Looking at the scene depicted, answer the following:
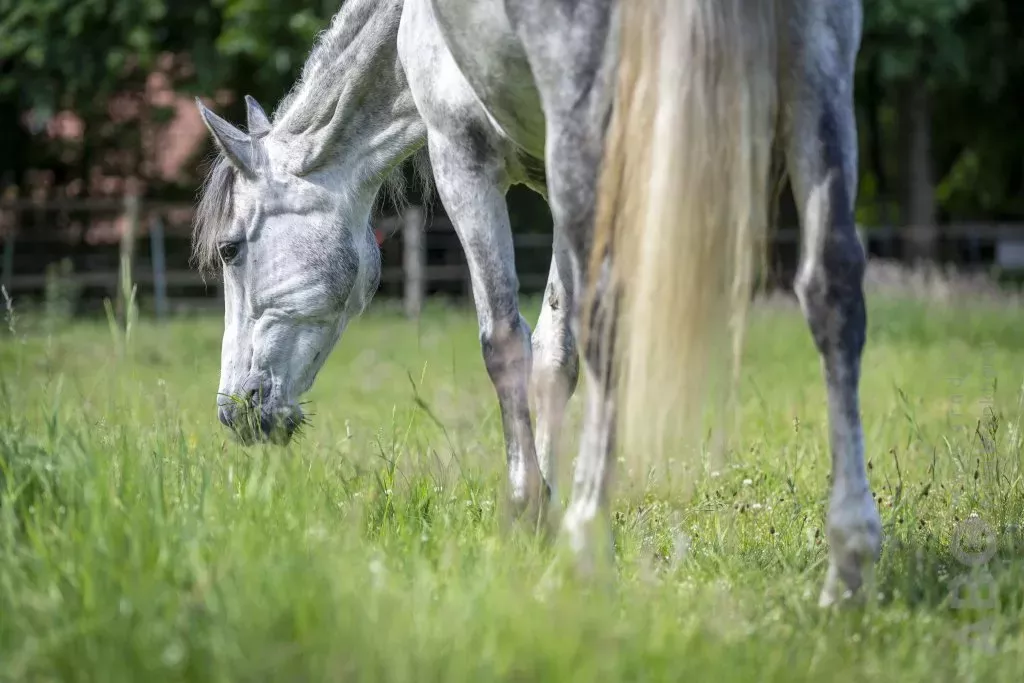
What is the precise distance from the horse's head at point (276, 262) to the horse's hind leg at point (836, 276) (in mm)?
2073

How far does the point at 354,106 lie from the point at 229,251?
27.6 inches

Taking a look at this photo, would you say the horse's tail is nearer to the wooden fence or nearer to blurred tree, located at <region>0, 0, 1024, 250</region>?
blurred tree, located at <region>0, 0, 1024, 250</region>

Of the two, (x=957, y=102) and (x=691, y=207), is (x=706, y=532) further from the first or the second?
(x=957, y=102)

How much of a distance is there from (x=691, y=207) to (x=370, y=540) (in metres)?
1.26

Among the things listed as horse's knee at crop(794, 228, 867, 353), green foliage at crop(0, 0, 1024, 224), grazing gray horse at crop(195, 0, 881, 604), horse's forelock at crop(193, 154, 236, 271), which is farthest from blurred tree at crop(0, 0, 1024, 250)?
horse's knee at crop(794, 228, 867, 353)

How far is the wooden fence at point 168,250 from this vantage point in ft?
59.9

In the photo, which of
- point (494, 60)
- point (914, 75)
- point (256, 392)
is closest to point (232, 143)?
point (256, 392)

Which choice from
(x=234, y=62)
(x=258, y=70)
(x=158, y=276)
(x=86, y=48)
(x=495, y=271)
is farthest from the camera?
(x=258, y=70)

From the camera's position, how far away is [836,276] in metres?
2.65

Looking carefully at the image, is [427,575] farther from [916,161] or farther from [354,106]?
[916,161]

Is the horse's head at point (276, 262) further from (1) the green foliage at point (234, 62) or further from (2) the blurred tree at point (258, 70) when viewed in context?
(1) the green foliage at point (234, 62)

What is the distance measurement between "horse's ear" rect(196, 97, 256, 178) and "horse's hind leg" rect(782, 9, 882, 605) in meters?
2.29

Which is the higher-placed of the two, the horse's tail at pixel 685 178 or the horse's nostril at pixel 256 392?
the horse's tail at pixel 685 178

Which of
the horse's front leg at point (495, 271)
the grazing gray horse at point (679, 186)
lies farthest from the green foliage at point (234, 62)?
the grazing gray horse at point (679, 186)
